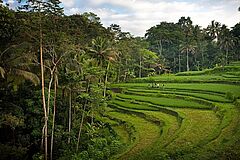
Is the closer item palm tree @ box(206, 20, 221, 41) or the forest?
the forest

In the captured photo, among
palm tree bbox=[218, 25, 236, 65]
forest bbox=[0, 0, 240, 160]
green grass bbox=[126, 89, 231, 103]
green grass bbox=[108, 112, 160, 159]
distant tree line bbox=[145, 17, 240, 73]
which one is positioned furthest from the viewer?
distant tree line bbox=[145, 17, 240, 73]

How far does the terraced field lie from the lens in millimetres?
11066

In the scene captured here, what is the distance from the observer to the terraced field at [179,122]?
11.1 metres

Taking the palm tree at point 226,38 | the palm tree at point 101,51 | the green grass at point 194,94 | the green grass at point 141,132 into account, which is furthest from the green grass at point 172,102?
the palm tree at point 226,38

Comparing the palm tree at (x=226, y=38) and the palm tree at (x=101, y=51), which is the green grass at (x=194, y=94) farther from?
the palm tree at (x=226, y=38)

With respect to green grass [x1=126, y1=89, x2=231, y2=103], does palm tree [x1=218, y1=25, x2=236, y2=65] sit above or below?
above

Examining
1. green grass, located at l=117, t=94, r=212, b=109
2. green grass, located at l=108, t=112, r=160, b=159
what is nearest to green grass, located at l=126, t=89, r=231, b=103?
green grass, located at l=117, t=94, r=212, b=109

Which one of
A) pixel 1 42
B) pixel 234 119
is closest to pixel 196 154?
pixel 234 119

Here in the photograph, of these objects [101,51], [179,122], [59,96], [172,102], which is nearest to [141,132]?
[179,122]

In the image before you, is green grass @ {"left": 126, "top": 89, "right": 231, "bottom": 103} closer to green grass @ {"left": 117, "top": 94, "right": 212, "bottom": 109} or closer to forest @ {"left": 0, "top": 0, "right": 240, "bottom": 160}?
forest @ {"left": 0, "top": 0, "right": 240, "bottom": 160}

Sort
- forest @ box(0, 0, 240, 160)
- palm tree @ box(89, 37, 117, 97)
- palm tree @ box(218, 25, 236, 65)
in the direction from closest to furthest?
1. forest @ box(0, 0, 240, 160)
2. palm tree @ box(89, 37, 117, 97)
3. palm tree @ box(218, 25, 236, 65)

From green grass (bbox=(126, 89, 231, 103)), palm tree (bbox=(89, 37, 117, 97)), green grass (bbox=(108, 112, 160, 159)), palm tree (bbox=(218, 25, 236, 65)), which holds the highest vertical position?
palm tree (bbox=(218, 25, 236, 65))

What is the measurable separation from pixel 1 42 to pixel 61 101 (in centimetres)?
517

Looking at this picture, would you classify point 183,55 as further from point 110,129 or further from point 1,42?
point 1,42
